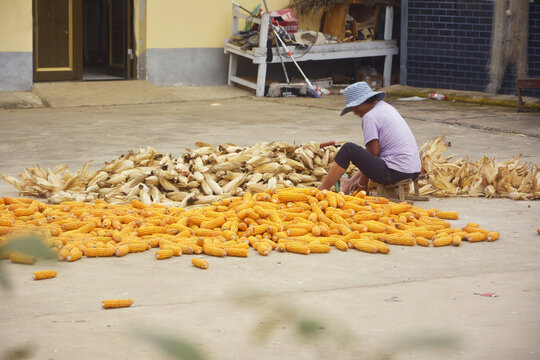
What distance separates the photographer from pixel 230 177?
715 cm

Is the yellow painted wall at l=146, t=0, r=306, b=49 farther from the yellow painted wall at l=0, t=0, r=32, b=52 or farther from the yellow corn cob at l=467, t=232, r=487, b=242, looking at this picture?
the yellow corn cob at l=467, t=232, r=487, b=242

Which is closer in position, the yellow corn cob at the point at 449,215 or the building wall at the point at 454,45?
the yellow corn cob at the point at 449,215

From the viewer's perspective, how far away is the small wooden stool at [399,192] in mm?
6707

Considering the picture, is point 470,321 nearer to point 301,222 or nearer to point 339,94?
point 301,222

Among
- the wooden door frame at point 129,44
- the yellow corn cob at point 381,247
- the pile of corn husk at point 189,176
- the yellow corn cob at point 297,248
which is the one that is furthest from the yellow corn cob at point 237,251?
the wooden door frame at point 129,44

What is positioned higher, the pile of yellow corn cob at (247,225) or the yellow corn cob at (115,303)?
the pile of yellow corn cob at (247,225)

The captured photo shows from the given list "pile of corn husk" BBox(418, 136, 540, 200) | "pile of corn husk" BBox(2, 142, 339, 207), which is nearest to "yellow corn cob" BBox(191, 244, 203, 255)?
"pile of corn husk" BBox(2, 142, 339, 207)

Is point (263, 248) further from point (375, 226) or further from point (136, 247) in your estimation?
point (375, 226)

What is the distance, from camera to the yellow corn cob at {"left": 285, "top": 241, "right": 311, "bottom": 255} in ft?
17.2

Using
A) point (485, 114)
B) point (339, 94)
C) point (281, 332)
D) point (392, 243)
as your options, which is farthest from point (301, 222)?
point (339, 94)

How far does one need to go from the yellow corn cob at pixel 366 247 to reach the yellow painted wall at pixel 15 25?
36.3 ft

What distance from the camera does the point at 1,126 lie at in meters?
11.6

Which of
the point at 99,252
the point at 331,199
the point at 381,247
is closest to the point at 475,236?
the point at 381,247

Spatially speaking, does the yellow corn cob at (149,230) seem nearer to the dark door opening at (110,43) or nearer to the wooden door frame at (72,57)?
the wooden door frame at (72,57)
